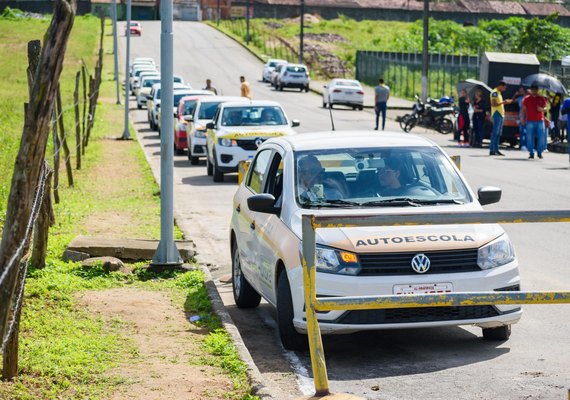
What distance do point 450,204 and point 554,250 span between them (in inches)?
171

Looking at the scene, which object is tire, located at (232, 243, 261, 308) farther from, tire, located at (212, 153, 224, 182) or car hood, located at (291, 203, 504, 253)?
tire, located at (212, 153, 224, 182)

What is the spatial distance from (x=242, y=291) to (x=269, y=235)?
1.35 m

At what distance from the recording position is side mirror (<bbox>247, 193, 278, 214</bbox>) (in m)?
9.27

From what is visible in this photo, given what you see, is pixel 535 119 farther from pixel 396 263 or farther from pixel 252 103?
pixel 396 263

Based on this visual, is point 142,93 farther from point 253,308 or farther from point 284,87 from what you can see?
point 253,308

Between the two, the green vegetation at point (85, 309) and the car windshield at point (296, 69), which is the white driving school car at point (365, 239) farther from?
the car windshield at point (296, 69)

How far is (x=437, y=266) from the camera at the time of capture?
8383mm

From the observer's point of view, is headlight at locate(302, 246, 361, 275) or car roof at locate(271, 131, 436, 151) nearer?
headlight at locate(302, 246, 361, 275)

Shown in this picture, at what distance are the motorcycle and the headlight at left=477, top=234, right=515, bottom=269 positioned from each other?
2977 cm

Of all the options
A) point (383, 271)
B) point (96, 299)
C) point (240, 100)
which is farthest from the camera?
point (240, 100)

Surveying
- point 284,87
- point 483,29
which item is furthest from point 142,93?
point 483,29

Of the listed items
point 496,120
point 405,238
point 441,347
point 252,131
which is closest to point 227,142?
point 252,131

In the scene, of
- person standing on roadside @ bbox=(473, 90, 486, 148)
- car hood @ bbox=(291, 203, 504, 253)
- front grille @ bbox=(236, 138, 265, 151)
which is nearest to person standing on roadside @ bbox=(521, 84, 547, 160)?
person standing on roadside @ bbox=(473, 90, 486, 148)

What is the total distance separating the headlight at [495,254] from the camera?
8.54 metres
